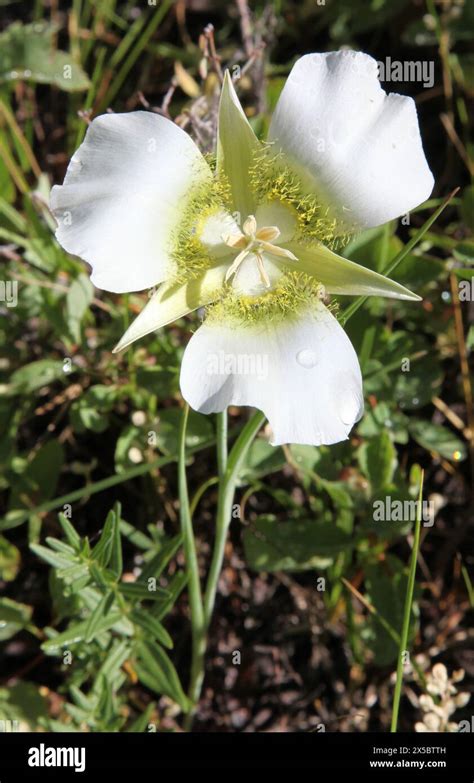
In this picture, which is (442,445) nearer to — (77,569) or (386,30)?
(77,569)

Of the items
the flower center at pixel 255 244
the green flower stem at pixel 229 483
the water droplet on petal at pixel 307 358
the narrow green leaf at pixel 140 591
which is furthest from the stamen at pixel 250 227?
the narrow green leaf at pixel 140 591

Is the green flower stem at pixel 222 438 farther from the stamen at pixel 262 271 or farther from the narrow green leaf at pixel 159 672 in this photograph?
the narrow green leaf at pixel 159 672

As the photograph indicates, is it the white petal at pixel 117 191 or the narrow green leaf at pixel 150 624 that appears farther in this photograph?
the narrow green leaf at pixel 150 624

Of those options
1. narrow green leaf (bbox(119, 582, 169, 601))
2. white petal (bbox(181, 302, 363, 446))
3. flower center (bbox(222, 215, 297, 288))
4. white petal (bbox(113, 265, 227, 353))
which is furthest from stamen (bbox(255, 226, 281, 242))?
narrow green leaf (bbox(119, 582, 169, 601))

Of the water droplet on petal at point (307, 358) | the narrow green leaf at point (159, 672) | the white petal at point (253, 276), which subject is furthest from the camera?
the narrow green leaf at point (159, 672)

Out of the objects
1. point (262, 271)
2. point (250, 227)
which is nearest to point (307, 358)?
point (262, 271)

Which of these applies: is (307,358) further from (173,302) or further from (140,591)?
(140,591)

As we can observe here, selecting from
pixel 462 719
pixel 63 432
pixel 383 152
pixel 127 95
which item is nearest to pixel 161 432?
pixel 63 432
